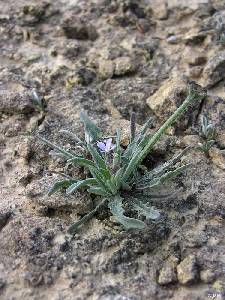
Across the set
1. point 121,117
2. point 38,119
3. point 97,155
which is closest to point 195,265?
point 97,155

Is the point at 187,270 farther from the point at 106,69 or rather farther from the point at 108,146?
the point at 106,69

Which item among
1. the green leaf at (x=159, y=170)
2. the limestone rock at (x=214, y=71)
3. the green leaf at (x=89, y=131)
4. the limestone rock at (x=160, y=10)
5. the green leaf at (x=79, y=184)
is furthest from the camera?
the limestone rock at (x=160, y=10)

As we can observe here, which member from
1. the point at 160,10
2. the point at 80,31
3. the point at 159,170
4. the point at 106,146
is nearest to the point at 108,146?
the point at 106,146

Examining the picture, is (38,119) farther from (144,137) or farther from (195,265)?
(195,265)

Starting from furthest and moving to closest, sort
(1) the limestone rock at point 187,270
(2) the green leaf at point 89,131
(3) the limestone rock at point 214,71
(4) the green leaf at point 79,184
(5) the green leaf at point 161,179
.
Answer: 1. (3) the limestone rock at point 214,71
2. (2) the green leaf at point 89,131
3. (5) the green leaf at point 161,179
4. (4) the green leaf at point 79,184
5. (1) the limestone rock at point 187,270

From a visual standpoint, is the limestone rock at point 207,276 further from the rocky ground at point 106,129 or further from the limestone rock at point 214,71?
the limestone rock at point 214,71

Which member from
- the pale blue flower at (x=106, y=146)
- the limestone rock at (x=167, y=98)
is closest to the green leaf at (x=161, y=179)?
the pale blue flower at (x=106, y=146)

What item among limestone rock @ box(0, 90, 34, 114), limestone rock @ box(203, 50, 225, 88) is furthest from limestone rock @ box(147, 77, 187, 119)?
limestone rock @ box(0, 90, 34, 114)

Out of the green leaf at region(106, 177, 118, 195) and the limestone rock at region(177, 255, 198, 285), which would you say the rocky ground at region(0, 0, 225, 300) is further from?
the green leaf at region(106, 177, 118, 195)
